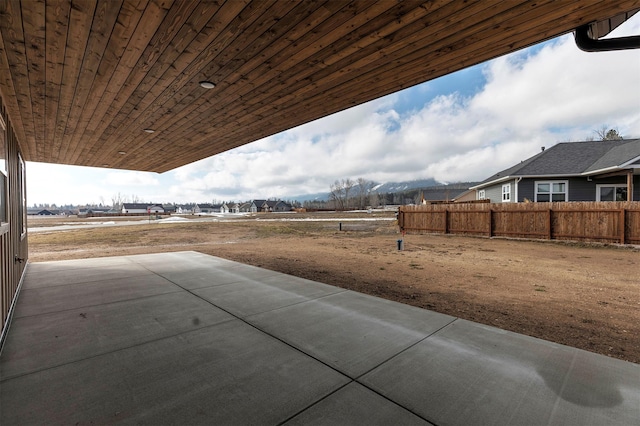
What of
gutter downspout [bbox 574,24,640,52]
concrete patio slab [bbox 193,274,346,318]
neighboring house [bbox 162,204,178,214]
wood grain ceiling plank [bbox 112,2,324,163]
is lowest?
concrete patio slab [bbox 193,274,346,318]

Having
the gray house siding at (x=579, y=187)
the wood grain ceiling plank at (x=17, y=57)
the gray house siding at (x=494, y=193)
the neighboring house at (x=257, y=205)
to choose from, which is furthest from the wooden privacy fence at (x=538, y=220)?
the neighboring house at (x=257, y=205)

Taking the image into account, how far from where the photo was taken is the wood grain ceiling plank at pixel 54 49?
7.96ft

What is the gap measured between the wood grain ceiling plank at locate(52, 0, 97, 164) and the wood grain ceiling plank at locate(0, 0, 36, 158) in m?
Result: 0.34

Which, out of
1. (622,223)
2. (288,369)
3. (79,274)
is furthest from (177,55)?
(622,223)

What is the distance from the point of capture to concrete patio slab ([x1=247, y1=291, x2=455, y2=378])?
248cm

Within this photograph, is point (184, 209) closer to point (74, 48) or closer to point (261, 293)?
point (261, 293)

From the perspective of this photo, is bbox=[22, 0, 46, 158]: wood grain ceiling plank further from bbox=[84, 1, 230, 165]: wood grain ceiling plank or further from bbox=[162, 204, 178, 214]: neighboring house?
bbox=[162, 204, 178, 214]: neighboring house

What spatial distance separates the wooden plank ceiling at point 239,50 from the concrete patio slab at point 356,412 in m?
3.15

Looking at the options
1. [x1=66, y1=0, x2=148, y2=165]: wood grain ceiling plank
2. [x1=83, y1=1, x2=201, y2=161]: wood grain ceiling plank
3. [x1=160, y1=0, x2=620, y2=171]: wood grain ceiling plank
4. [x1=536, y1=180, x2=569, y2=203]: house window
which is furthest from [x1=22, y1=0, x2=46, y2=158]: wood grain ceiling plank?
[x1=536, y1=180, x2=569, y2=203]: house window

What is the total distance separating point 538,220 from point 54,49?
15.6 metres

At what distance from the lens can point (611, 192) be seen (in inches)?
576

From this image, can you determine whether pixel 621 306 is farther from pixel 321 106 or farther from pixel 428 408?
pixel 321 106

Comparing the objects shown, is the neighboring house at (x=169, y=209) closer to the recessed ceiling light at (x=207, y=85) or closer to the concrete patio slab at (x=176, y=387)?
the recessed ceiling light at (x=207, y=85)

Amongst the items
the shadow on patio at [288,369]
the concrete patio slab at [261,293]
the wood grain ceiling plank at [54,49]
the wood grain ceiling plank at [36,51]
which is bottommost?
the concrete patio slab at [261,293]
